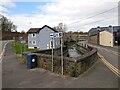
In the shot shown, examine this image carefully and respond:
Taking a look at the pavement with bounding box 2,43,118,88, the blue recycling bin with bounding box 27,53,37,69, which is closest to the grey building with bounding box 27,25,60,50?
the blue recycling bin with bounding box 27,53,37,69

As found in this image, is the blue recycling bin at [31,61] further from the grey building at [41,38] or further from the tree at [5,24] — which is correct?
the tree at [5,24]

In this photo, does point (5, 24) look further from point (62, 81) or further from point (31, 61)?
point (62, 81)

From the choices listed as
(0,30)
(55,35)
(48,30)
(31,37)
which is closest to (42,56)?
(55,35)

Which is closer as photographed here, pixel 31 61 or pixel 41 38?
pixel 31 61

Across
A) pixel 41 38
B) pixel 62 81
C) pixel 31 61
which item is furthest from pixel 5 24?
pixel 62 81

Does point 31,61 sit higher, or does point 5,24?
point 5,24

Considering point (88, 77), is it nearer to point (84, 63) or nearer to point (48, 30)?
point (84, 63)

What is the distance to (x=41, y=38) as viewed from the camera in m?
50.2

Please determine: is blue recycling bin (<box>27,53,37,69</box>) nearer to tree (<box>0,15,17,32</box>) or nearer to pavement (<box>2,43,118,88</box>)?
pavement (<box>2,43,118,88</box>)

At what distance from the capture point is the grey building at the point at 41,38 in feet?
161

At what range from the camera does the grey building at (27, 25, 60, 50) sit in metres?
49.1

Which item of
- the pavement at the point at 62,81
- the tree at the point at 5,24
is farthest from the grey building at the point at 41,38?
the tree at the point at 5,24

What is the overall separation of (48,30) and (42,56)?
112ft

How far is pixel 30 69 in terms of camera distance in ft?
50.8
